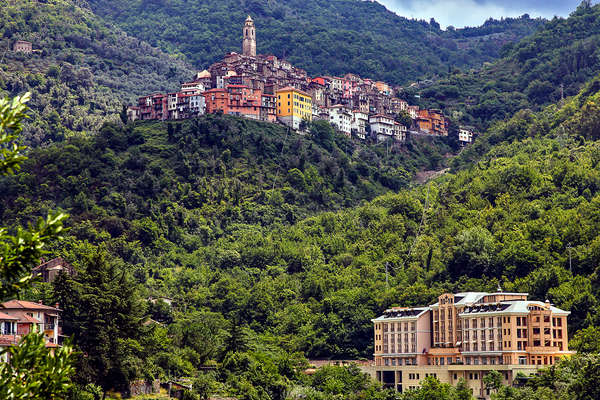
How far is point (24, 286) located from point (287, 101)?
108 metres

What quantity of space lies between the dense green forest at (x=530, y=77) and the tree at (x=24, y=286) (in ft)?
423

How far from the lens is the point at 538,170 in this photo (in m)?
94.2

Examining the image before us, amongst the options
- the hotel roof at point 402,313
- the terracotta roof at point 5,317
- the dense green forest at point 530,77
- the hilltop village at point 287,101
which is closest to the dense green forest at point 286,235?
the dense green forest at point 530,77

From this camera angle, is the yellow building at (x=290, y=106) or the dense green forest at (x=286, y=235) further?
the yellow building at (x=290, y=106)

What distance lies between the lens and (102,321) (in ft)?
180

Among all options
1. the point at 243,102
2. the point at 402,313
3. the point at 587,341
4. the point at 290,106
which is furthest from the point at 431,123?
the point at 587,341

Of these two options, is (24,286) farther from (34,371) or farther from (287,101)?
(287,101)

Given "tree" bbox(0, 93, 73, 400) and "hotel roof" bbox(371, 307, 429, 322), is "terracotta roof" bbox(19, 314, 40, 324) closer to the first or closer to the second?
"hotel roof" bbox(371, 307, 429, 322)

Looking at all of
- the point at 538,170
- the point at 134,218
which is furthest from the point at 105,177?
the point at 538,170

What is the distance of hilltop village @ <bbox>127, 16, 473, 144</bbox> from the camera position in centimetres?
12000

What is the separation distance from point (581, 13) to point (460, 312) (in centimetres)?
10193

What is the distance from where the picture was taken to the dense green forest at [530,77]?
142 metres

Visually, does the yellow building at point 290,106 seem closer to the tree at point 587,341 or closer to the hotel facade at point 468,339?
the hotel facade at point 468,339

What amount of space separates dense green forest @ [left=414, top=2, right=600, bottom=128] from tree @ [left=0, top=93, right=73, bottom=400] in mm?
128904
